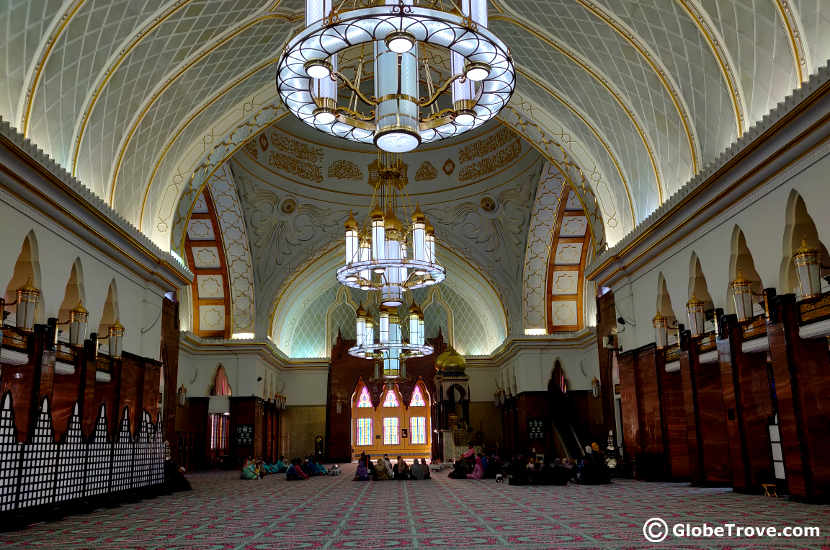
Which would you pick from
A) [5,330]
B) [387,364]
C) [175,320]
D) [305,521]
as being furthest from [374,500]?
[387,364]

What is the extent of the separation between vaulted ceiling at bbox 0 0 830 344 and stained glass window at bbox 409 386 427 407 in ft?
39.3

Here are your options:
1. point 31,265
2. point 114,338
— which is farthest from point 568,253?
point 31,265

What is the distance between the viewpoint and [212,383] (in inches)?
719

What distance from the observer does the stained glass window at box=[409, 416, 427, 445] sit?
74.0 ft

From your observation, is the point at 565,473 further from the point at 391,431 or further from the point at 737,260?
the point at 391,431

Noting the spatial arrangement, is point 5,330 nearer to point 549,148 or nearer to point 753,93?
point 753,93

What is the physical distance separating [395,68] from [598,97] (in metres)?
5.72

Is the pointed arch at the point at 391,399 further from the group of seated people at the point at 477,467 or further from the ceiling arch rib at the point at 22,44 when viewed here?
the ceiling arch rib at the point at 22,44

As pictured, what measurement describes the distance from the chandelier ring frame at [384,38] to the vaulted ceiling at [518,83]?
3007 mm

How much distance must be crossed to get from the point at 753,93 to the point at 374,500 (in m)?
6.55

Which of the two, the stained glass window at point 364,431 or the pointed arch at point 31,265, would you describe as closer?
the pointed arch at point 31,265

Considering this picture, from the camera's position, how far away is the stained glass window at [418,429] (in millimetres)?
22547

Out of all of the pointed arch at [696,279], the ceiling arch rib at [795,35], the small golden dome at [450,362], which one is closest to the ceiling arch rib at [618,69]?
the pointed arch at [696,279]

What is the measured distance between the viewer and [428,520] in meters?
6.35
